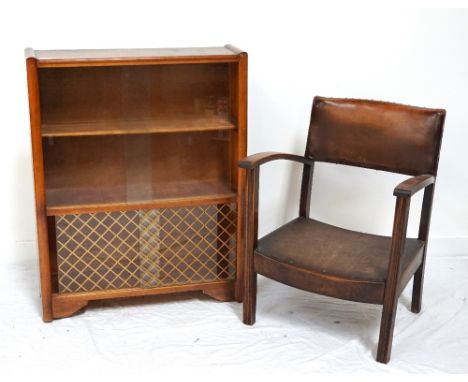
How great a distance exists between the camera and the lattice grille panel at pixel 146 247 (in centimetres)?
296

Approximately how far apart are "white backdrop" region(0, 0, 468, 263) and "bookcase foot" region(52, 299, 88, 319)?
1.81 feet

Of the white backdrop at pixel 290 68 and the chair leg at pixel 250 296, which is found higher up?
the white backdrop at pixel 290 68

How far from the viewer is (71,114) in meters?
2.92

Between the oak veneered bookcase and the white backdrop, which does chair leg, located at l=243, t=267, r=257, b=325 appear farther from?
the white backdrop

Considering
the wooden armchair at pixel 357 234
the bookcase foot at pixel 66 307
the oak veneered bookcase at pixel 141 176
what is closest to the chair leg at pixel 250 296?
the wooden armchair at pixel 357 234

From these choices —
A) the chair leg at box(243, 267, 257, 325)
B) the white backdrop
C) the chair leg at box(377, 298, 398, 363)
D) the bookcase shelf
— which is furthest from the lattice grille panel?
the chair leg at box(377, 298, 398, 363)

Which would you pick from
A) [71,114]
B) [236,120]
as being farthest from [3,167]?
[236,120]

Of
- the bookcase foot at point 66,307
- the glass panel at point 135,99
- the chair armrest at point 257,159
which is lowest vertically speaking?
the bookcase foot at point 66,307

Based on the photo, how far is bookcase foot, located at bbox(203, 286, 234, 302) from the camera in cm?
308

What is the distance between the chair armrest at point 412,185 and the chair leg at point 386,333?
1.33 ft

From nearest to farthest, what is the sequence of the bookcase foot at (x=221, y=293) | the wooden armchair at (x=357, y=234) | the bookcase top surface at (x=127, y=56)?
the wooden armchair at (x=357, y=234), the bookcase top surface at (x=127, y=56), the bookcase foot at (x=221, y=293)

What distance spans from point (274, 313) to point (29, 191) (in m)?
1.20

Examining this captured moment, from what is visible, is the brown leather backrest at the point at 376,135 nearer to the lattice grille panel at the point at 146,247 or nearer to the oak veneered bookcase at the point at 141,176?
the oak veneered bookcase at the point at 141,176

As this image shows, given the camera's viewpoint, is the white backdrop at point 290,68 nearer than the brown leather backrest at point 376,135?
No
